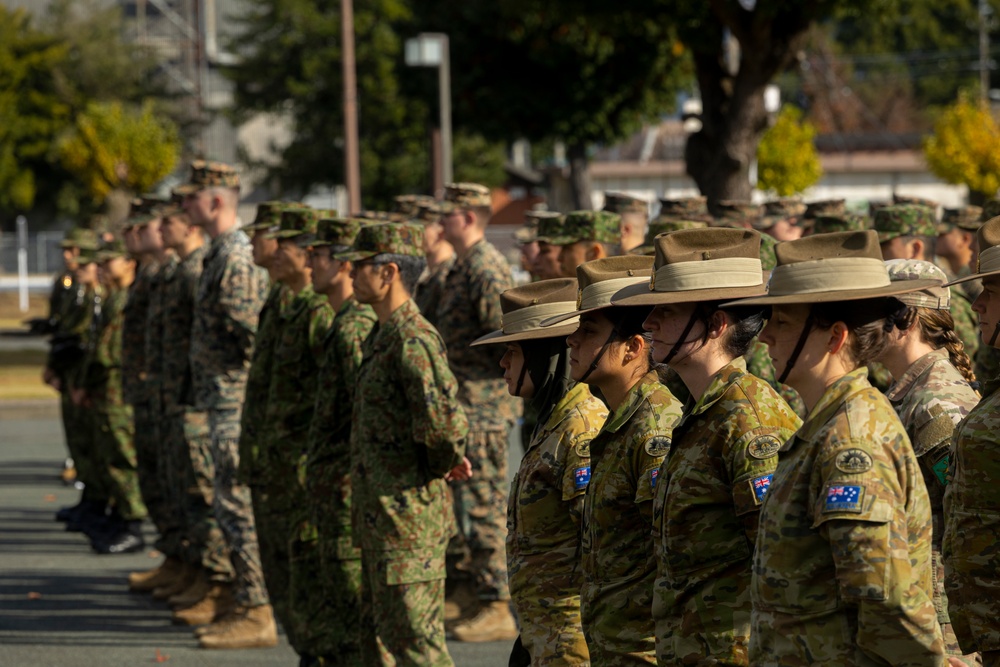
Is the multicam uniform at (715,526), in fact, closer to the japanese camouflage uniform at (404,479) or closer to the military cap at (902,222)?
the japanese camouflage uniform at (404,479)

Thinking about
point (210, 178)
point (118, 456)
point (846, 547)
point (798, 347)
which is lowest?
point (118, 456)

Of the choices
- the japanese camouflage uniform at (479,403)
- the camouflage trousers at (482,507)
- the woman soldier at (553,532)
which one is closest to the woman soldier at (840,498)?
the woman soldier at (553,532)

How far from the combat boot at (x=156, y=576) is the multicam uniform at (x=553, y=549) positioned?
6.09 metres

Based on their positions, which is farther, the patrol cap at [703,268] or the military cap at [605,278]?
the military cap at [605,278]

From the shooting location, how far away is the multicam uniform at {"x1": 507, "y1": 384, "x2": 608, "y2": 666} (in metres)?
4.85

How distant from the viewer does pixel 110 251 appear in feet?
41.9

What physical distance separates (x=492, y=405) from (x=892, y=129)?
76732mm

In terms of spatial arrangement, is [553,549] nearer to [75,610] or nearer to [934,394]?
[934,394]

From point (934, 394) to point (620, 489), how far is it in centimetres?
120

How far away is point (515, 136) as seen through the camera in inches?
1310

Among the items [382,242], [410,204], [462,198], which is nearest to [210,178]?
[462,198]

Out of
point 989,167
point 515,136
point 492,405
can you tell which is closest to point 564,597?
point 492,405

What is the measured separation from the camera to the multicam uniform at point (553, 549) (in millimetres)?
4852

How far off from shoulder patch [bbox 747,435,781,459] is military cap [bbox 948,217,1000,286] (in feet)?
2.78
